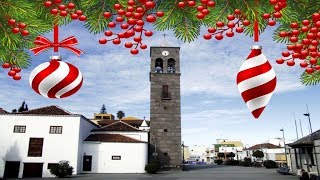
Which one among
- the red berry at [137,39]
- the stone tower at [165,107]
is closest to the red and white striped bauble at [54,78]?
the red berry at [137,39]

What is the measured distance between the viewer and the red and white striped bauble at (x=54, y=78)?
2.95m

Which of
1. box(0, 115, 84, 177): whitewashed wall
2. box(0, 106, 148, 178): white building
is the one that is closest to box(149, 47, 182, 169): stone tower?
box(0, 106, 148, 178): white building

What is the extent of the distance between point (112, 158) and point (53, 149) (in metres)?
8.50

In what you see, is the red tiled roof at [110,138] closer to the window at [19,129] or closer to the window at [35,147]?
the window at [35,147]

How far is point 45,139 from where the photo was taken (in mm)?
39062

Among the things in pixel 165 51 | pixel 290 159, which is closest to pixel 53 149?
pixel 165 51

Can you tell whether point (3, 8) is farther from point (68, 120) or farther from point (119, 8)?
point (68, 120)

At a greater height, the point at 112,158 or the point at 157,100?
the point at 157,100

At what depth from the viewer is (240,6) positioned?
3393mm

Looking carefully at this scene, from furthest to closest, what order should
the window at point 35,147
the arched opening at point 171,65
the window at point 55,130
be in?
the arched opening at point 171,65, the window at point 55,130, the window at point 35,147

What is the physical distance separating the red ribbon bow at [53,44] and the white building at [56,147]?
3851cm

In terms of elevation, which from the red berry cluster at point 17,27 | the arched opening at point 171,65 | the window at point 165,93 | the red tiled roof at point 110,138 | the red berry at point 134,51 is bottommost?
the red berry at point 134,51

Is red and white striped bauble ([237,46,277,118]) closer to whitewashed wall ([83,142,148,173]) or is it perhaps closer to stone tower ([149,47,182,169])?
whitewashed wall ([83,142,148,173])

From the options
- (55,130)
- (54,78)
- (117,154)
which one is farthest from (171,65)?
(54,78)
